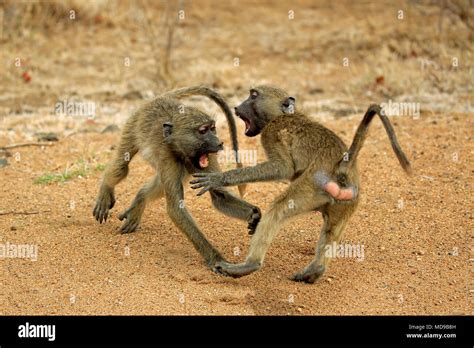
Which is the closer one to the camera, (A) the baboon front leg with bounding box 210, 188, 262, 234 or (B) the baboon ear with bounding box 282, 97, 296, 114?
(B) the baboon ear with bounding box 282, 97, 296, 114

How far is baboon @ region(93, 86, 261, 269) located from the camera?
6176 millimetres

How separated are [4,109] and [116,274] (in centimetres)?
537

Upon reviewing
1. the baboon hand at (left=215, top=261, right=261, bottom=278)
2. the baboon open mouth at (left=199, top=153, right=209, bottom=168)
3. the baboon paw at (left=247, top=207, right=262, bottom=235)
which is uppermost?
the baboon open mouth at (left=199, top=153, right=209, bottom=168)

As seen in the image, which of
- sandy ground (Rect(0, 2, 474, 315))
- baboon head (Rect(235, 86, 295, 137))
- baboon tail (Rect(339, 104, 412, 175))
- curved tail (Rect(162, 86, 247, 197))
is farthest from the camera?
curved tail (Rect(162, 86, 247, 197))

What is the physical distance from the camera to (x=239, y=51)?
13.8 m

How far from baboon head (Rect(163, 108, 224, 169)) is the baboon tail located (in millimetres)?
1113

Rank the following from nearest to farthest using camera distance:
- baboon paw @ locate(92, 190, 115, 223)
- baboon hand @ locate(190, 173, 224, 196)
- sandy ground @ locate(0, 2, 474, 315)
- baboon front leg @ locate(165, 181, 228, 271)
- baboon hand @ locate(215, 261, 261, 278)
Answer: baboon hand @ locate(215, 261, 261, 278)
sandy ground @ locate(0, 2, 474, 315)
baboon hand @ locate(190, 173, 224, 196)
baboon front leg @ locate(165, 181, 228, 271)
baboon paw @ locate(92, 190, 115, 223)

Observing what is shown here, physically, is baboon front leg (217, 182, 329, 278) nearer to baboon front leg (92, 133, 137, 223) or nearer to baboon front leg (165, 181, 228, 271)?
baboon front leg (165, 181, 228, 271)

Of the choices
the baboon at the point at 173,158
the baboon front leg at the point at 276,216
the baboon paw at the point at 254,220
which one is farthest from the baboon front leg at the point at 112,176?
the baboon front leg at the point at 276,216

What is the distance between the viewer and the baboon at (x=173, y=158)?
618 cm

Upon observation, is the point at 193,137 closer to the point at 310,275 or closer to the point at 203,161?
the point at 203,161

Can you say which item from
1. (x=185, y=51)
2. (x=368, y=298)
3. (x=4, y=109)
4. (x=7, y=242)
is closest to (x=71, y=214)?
(x=7, y=242)

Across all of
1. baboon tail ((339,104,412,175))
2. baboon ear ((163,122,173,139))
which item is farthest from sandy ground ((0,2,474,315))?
baboon ear ((163,122,173,139))
